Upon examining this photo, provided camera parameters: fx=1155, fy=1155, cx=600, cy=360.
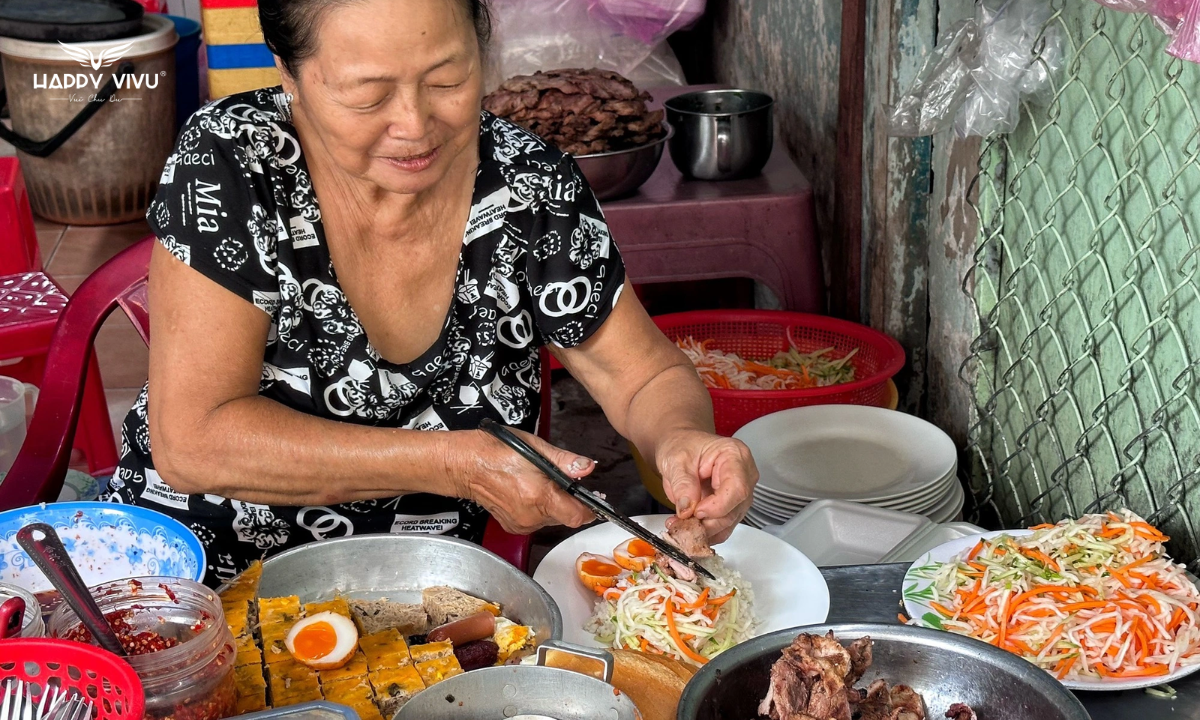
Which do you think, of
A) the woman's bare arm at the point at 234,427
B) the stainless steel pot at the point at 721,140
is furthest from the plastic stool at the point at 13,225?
the woman's bare arm at the point at 234,427

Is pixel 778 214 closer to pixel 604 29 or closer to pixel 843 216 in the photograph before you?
pixel 843 216

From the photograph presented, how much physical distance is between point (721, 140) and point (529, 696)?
265 centimetres

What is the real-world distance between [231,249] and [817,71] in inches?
107

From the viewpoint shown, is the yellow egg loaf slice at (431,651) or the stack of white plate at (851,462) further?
the stack of white plate at (851,462)

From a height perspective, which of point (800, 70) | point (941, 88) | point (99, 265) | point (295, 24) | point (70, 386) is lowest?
point (99, 265)

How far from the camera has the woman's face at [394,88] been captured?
166 centimetres

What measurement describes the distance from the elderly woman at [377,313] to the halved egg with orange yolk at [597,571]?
0.38 ft

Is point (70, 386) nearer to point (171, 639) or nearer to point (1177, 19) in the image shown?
point (171, 639)

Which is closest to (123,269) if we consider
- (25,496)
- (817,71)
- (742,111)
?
(25,496)

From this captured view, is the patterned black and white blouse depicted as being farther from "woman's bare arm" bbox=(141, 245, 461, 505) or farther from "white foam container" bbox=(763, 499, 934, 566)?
"white foam container" bbox=(763, 499, 934, 566)

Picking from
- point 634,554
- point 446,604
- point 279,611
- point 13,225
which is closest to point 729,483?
point 634,554

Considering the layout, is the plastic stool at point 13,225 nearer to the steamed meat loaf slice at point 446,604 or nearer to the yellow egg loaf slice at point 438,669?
the steamed meat loaf slice at point 446,604
